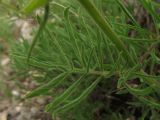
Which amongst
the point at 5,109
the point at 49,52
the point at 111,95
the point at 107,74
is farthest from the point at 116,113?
the point at 5,109

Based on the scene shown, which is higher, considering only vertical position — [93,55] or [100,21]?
[100,21]

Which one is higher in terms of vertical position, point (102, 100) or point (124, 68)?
point (124, 68)

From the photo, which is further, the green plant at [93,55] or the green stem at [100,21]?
the green plant at [93,55]

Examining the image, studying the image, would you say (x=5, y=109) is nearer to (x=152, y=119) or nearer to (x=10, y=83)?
(x=10, y=83)

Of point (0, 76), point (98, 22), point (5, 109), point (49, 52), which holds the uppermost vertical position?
point (98, 22)

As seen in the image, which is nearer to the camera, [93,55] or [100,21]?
[100,21]

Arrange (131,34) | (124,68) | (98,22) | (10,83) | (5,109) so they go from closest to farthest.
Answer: (98,22) → (124,68) → (131,34) → (5,109) → (10,83)

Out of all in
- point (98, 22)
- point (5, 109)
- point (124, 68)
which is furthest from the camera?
point (5, 109)

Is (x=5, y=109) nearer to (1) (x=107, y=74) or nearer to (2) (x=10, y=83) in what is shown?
(2) (x=10, y=83)

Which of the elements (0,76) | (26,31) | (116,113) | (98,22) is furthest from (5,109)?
(98,22)

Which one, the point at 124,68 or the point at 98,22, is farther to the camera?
the point at 124,68

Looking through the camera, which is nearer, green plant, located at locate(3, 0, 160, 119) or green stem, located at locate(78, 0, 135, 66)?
green stem, located at locate(78, 0, 135, 66)
